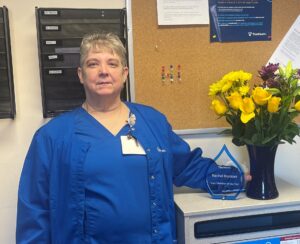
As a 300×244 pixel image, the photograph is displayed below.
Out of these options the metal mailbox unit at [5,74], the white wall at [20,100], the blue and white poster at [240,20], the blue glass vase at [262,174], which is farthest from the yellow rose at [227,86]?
the metal mailbox unit at [5,74]

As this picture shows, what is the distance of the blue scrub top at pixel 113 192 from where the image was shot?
1.30m

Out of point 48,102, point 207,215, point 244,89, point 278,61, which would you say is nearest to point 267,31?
point 278,61

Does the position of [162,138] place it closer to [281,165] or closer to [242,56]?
[242,56]

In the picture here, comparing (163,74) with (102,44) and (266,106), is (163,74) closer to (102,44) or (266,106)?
(102,44)

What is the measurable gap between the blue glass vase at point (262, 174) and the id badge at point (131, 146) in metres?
0.46

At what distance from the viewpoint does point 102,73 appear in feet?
4.40

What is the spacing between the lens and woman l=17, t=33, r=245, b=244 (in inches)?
51.4

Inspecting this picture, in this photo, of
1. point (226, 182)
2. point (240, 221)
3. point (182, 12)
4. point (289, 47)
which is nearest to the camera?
point (240, 221)

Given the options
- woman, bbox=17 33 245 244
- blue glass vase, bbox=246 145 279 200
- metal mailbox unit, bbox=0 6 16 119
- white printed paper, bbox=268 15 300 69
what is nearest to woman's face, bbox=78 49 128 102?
woman, bbox=17 33 245 244

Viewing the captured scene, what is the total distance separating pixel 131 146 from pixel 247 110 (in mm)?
447

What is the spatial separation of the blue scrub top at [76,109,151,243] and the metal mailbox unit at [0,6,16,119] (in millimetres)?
404

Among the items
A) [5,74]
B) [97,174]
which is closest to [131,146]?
[97,174]

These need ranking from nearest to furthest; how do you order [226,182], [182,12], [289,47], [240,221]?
[240,221]
[226,182]
[182,12]
[289,47]

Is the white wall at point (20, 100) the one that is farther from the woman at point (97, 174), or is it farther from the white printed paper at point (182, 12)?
the woman at point (97, 174)
